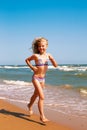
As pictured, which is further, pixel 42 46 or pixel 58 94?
pixel 58 94

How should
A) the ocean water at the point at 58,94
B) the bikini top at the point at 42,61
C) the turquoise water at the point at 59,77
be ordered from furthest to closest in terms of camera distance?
the turquoise water at the point at 59,77, the ocean water at the point at 58,94, the bikini top at the point at 42,61

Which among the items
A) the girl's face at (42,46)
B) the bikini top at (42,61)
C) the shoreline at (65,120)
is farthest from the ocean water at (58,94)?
the girl's face at (42,46)

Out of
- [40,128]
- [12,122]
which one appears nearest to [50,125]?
[40,128]

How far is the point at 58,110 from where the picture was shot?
7.45 meters

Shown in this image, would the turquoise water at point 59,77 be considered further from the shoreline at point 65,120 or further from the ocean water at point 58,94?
the shoreline at point 65,120

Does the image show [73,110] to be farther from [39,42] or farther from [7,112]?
[39,42]

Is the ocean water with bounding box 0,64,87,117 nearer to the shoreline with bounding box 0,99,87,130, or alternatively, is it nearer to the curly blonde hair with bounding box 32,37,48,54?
the shoreline with bounding box 0,99,87,130

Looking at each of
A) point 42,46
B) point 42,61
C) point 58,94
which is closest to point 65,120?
point 42,61

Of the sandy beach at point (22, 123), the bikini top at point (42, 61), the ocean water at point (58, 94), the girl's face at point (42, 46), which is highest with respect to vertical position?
the girl's face at point (42, 46)

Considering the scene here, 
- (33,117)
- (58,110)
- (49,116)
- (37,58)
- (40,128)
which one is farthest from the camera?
(58,110)

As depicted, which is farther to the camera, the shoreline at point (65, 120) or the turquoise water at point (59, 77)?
the turquoise water at point (59, 77)

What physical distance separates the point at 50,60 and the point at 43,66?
0.20 metres

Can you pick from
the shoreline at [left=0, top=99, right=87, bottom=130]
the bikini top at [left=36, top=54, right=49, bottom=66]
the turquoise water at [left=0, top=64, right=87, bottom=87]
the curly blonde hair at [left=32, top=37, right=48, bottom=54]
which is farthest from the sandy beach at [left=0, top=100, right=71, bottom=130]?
the turquoise water at [left=0, top=64, right=87, bottom=87]

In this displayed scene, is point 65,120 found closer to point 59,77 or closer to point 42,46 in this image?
point 42,46
